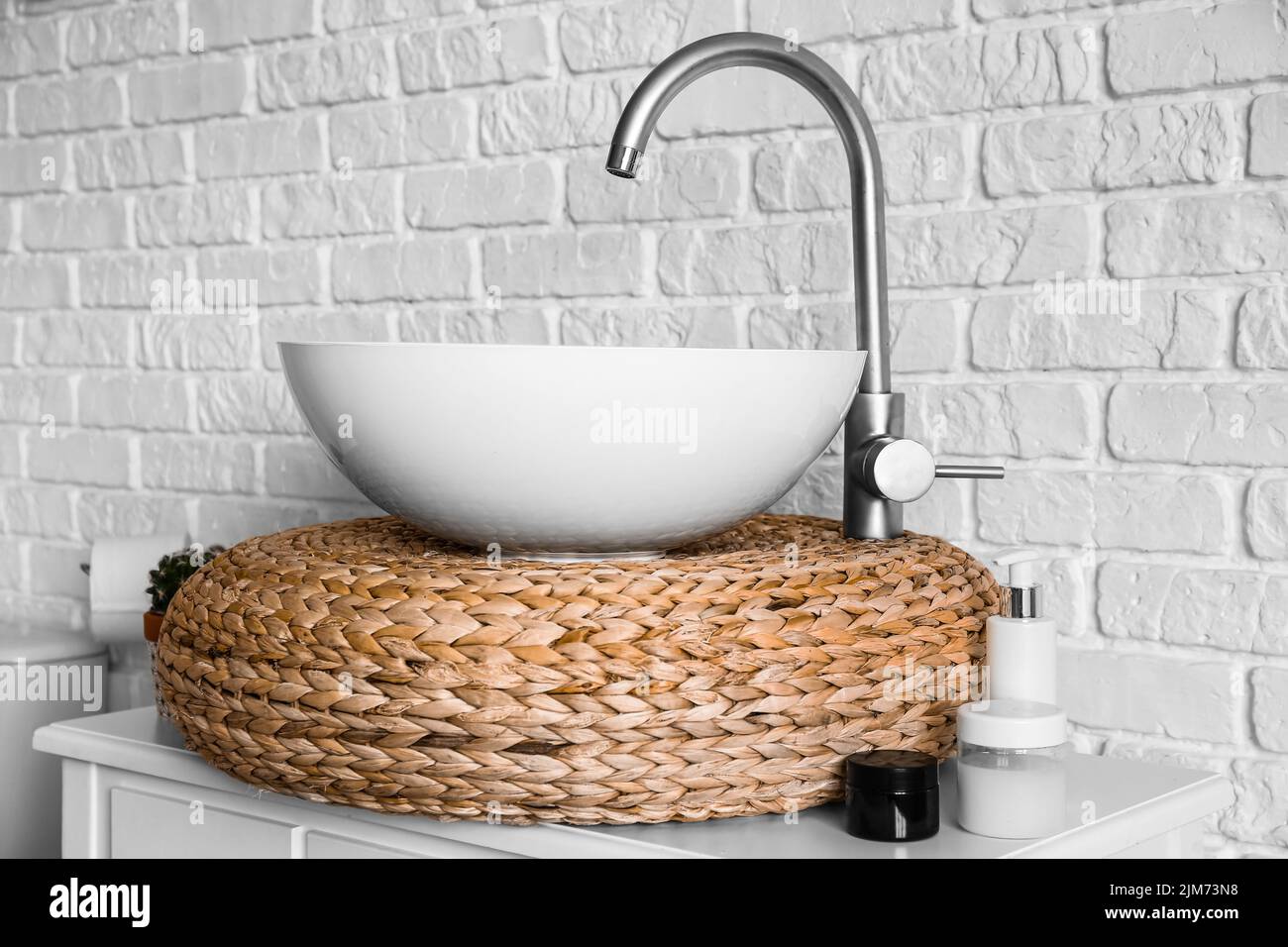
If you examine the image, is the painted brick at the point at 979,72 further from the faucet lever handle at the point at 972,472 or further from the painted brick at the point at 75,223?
the painted brick at the point at 75,223

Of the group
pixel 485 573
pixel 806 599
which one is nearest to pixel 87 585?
pixel 485 573

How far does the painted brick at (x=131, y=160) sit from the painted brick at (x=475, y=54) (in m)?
0.40

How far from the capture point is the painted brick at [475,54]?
1502 mm

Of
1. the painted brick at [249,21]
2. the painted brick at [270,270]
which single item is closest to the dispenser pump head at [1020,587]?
the painted brick at [270,270]

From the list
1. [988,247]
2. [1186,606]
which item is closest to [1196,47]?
[988,247]

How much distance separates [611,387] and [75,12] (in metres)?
1.38

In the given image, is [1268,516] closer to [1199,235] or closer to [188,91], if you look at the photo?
[1199,235]

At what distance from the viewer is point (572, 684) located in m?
0.85

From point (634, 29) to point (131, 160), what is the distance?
0.81 meters

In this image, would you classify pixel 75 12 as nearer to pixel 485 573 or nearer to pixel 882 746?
pixel 485 573

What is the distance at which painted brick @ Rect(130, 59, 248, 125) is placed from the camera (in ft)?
5.73

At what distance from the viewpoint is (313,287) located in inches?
66.2

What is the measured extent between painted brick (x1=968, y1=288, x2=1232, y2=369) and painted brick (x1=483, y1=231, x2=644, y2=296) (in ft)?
1.28

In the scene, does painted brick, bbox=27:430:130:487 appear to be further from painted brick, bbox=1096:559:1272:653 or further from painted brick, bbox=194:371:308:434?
painted brick, bbox=1096:559:1272:653
